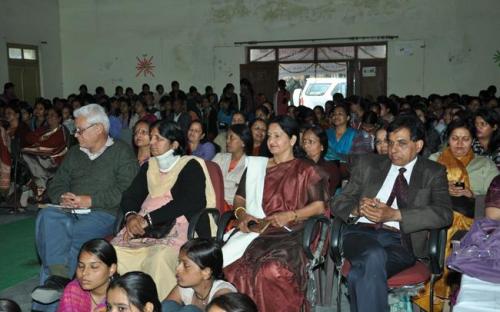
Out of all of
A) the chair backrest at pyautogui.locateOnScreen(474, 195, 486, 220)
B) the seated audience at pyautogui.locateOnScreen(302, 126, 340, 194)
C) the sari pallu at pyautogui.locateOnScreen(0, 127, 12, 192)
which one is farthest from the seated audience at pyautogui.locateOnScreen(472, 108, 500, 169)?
the sari pallu at pyautogui.locateOnScreen(0, 127, 12, 192)

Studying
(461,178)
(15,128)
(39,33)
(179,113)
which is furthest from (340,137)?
(39,33)

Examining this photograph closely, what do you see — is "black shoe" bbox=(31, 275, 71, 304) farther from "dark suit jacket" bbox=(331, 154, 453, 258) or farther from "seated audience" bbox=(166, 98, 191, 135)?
"seated audience" bbox=(166, 98, 191, 135)

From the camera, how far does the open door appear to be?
1323 cm

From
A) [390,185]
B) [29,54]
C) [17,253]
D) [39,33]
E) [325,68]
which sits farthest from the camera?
[39,33]

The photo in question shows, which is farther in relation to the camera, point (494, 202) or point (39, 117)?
point (39, 117)

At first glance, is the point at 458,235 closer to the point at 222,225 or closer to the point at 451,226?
the point at 451,226

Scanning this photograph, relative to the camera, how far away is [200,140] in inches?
204

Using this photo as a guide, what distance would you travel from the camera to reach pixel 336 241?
3031 mm

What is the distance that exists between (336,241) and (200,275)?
85 cm

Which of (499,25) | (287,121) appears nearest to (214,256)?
(287,121)

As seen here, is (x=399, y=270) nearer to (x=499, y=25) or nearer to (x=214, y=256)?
(x=214, y=256)

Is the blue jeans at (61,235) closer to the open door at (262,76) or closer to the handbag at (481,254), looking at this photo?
the handbag at (481,254)

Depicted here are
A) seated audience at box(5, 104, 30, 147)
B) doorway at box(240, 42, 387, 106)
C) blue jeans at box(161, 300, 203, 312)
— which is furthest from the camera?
doorway at box(240, 42, 387, 106)

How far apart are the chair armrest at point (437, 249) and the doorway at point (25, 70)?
12159 mm
